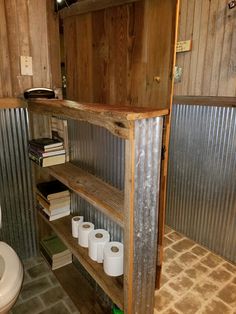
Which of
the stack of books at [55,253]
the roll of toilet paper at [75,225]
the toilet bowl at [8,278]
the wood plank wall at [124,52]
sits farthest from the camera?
the stack of books at [55,253]

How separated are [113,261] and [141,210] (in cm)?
40

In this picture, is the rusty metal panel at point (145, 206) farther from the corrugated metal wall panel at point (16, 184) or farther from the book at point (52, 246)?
the corrugated metal wall panel at point (16, 184)

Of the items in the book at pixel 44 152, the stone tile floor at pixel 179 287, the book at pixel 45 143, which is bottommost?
the stone tile floor at pixel 179 287

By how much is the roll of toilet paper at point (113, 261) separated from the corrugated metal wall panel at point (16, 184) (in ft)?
3.14

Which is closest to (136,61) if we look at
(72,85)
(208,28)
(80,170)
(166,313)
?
(72,85)

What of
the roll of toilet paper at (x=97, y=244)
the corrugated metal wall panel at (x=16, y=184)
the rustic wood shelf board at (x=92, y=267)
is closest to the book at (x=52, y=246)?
the corrugated metal wall panel at (x=16, y=184)

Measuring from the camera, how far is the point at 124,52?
1.34m

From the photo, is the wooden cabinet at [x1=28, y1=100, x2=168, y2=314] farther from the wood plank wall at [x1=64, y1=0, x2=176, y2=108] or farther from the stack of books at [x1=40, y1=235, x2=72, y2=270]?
the stack of books at [x1=40, y1=235, x2=72, y2=270]

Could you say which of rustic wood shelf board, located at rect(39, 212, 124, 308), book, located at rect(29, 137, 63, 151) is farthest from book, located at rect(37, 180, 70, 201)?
book, located at rect(29, 137, 63, 151)

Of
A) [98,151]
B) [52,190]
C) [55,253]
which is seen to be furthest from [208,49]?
[55,253]

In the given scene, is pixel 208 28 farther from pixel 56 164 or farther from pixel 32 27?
pixel 56 164

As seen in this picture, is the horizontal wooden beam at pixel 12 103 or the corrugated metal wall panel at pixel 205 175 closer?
the horizontal wooden beam at pixel 12 103

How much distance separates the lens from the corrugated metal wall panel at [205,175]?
2.00 metres

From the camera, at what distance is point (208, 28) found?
1991mm
